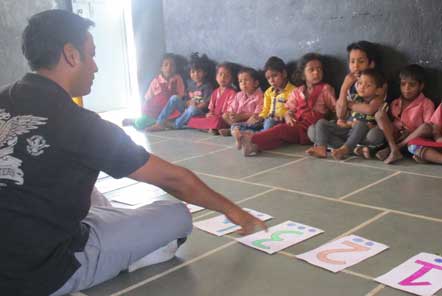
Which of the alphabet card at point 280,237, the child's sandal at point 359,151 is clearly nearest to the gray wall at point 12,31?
the child's sandal at point 359,151

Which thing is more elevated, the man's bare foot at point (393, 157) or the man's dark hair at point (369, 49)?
the man's dark hair at point (369, 49)

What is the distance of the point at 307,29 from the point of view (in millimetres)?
4262

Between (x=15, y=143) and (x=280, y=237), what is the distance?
1161 millimetres

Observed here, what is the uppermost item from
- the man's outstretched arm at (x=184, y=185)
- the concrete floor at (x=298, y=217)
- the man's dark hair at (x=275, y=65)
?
the man's dark hair at (x=275, y=65)

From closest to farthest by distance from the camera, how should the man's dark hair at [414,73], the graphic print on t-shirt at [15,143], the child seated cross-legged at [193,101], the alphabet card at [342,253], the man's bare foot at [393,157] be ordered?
the graphic print on t-shirt at [15,143] < the alphabet card at [342,253] < the man's bare foot at [393,157] < the man's dark hair at [414,73] < the child seated cross-legged at [193,101]

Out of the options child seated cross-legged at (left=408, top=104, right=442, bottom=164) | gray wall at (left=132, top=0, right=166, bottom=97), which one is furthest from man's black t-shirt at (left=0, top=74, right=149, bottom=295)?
gray wall at (left=132, top=0, right=166, bottom=97)

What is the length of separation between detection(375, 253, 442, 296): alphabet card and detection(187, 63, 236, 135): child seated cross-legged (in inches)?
113

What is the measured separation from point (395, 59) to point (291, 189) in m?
1.43

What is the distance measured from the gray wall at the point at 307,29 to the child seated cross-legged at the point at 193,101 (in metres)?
0.16

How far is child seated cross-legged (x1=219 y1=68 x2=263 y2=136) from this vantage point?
14.9ft

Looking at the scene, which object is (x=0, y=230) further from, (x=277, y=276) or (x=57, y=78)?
(x=277, y=276)

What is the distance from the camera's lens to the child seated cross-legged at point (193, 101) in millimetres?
4996

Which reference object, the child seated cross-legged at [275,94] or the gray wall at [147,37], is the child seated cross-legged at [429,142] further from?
the gray wall at [147,37]

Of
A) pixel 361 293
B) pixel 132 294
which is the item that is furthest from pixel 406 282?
pixel 132 294
